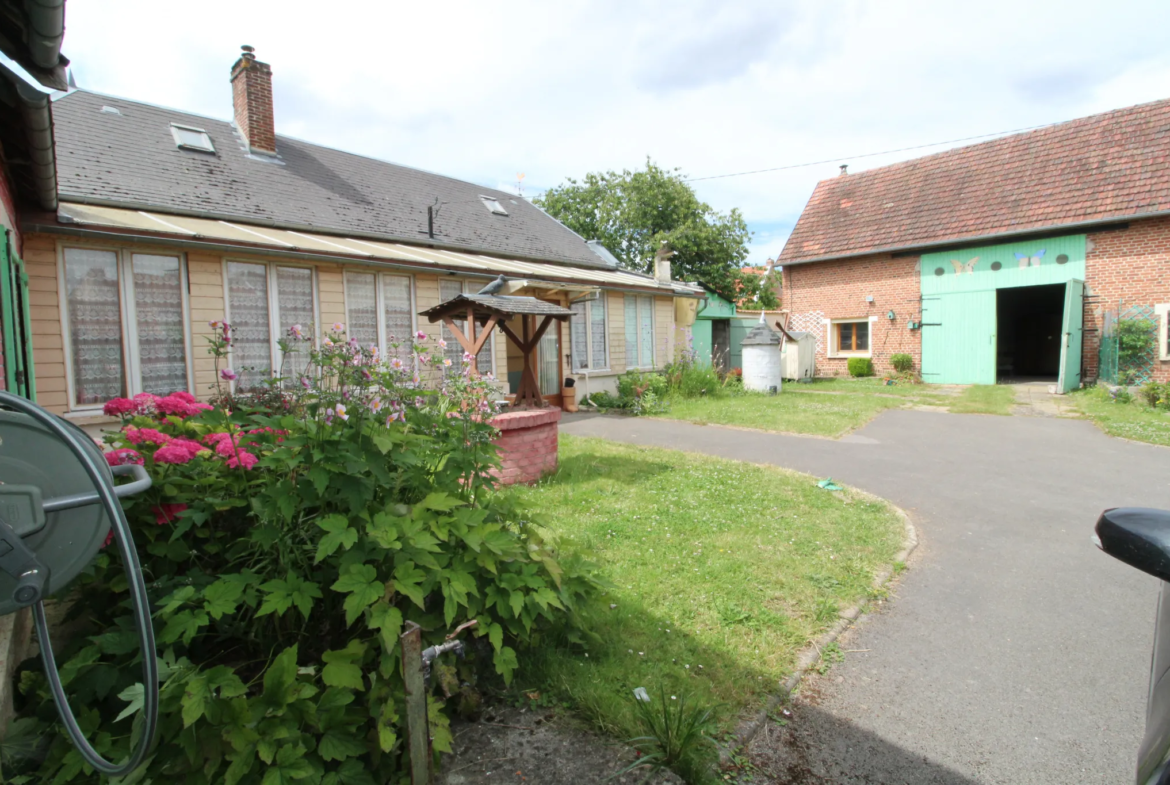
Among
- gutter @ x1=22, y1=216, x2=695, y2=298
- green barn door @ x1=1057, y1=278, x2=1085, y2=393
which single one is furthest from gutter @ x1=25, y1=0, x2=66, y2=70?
green barn door @ x1=1057, y1=278, x2=1085, y2=393

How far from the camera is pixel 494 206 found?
18156 mm

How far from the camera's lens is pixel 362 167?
15680 millimetres

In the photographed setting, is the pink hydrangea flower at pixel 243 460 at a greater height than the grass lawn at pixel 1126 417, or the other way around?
the pink hydrangea flower at pixel 243 460

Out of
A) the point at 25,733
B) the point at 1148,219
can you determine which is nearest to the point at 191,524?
the point at 25,733

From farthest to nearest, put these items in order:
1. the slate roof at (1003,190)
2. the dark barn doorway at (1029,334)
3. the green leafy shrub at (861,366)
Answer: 1. the dark barn doorway at (1029,334)
2. the green leafy shrub at (861,366)
3. the slate roof at (1003,190)

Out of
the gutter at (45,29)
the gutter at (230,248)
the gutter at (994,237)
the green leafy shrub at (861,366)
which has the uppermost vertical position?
the gutter at (994,237)

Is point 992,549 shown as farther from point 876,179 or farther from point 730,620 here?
point 876,179

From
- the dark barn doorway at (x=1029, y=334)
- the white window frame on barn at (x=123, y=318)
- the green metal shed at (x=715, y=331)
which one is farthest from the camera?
the dark barn doorway at (x=1029, y=334)

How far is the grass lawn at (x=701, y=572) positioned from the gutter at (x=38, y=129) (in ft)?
12.3

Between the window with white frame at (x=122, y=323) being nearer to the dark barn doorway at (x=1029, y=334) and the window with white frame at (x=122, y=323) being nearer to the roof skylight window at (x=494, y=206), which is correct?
the roof skylight window at (x=494, y=206)

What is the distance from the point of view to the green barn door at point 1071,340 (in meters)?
15.0

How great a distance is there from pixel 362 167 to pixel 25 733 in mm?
15970

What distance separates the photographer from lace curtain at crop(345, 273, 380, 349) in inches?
394

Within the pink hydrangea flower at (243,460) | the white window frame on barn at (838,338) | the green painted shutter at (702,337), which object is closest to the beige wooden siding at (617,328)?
the green painted shutter at (702,337)
